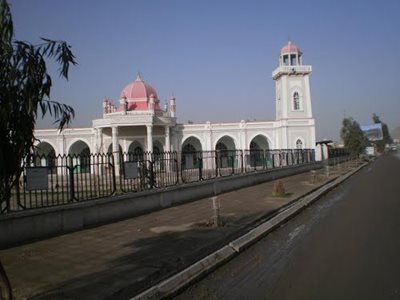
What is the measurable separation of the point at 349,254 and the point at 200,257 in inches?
102

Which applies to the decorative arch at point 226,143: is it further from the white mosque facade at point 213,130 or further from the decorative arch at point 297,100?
the decorative arch at point 297,100

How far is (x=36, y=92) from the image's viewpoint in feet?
13.9

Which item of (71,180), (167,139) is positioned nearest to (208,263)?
(71,180)

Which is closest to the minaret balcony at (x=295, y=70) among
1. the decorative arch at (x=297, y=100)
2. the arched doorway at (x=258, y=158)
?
the decorative arch at (x=297, y=100)

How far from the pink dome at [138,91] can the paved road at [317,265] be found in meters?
41.4

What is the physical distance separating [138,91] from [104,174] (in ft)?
131

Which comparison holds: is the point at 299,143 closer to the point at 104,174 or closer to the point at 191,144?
the point at 191,144

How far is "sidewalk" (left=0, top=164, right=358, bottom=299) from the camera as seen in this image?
5980 mm

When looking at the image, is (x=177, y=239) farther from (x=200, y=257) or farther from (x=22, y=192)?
(x=22, y=192)

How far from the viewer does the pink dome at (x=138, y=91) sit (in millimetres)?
51166

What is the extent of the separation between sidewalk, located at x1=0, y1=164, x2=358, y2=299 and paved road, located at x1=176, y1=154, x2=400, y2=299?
0.78 meters

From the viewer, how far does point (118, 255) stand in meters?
7.84

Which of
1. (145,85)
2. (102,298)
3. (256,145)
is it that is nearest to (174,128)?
(145,85)

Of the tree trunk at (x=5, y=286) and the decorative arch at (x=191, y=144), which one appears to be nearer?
the tree trunk at (x=5, y=286)
